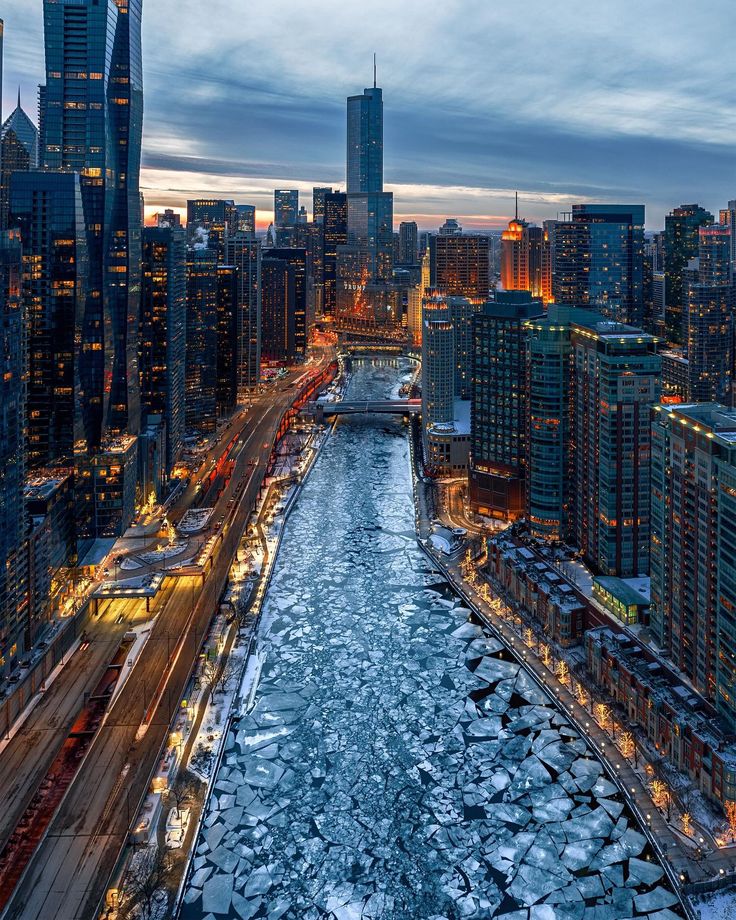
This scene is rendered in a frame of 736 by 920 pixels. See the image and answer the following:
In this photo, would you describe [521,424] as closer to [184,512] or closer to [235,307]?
[184,512]

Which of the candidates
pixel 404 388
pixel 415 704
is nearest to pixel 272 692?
pixel 415 704

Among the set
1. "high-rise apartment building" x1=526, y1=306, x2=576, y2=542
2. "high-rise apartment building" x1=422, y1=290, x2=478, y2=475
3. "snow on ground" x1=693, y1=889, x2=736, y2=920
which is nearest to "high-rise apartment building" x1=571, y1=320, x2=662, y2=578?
"high-rise apartment building" x1=526, y1=306, x2=576, y2=542

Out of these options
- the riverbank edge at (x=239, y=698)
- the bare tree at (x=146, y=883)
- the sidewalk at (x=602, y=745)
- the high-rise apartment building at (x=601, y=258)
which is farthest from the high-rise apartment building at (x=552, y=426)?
the high-rise apartment building at (x=601, y=258)

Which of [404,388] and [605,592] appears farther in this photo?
[404,388]

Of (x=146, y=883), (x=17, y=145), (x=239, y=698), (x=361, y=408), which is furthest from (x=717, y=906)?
(x=17, y=145)

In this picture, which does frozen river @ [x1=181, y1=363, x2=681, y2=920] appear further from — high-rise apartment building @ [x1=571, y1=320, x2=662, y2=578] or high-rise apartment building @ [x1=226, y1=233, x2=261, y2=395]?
high-rise apartment building @ [x1=226, y1=233, x2=261, y2=395]

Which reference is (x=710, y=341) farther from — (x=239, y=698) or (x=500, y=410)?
(x=239, y=698)
